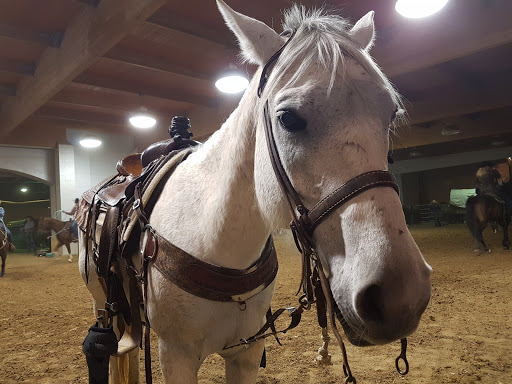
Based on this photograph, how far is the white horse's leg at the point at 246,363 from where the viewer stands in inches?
58.1

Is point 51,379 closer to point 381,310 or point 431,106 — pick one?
point 381,310

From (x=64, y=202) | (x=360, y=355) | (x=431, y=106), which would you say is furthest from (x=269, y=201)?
(x=64, y=202)

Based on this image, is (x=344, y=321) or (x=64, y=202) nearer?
(x=344, y=321)

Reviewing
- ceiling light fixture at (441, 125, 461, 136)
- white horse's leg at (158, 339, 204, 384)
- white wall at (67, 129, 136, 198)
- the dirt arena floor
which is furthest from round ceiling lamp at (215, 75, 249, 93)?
ceiling light fixture at (441, 125, 461, 136)

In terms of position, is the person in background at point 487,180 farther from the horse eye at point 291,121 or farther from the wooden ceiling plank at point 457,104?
the horse eye at point 291,121

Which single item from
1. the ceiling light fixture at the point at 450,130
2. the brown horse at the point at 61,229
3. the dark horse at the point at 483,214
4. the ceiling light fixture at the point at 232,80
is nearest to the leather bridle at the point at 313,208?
the ceiling light fixture at the point at 232,80

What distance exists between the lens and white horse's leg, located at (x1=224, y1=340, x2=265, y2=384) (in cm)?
147

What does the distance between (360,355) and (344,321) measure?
7.61ft

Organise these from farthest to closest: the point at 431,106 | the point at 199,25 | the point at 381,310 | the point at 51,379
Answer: the point at 431,106, the point at 199,25, the point at 51,379, the point at 381,310

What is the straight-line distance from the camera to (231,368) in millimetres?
1512

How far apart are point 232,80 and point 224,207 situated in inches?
193

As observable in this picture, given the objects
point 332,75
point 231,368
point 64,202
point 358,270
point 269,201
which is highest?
point 64,202

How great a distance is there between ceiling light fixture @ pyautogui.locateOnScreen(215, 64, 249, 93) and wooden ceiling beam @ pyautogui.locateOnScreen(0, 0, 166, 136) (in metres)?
1.73

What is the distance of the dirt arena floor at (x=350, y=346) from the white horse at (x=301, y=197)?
288 mm
